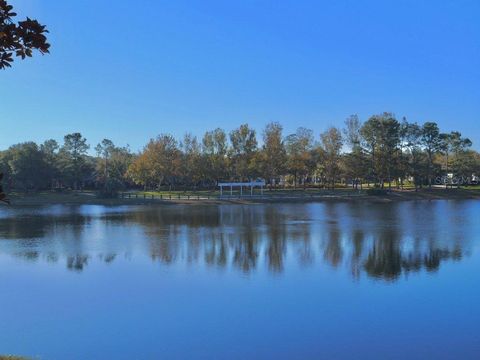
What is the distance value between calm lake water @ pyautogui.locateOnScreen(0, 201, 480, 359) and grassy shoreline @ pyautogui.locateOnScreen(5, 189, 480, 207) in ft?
103

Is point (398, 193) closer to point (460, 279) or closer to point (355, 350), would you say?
point (460, 279)

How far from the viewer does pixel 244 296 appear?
1319 centimetres

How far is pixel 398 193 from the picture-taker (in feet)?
209

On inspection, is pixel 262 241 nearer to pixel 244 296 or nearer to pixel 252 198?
pixel 244 296

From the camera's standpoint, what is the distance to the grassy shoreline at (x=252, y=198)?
187 ft

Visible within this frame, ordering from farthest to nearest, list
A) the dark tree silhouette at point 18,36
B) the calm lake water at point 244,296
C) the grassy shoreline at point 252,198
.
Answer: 1. the grassy shoreline at point 252,198
2. the calm lake water at point 244,296
3. the dark tree silhouette at point 18,36

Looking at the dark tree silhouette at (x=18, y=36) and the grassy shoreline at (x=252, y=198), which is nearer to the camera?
the dark tree silhouette at (x=18, y=36)

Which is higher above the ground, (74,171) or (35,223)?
(74,171)

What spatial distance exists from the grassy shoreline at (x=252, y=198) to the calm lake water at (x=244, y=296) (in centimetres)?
3131

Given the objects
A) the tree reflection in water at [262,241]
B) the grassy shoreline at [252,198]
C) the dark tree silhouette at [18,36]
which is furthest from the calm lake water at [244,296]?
the grassy shoreline at [252,198]

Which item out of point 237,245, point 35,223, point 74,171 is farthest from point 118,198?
point 237,245

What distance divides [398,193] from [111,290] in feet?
183

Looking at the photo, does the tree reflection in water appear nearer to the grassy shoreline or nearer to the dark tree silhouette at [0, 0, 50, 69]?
the dark tree silhouette at [0, 0, 50, 69]

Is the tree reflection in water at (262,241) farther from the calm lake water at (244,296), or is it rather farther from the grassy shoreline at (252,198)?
the grassy shoreline at (252,198)
